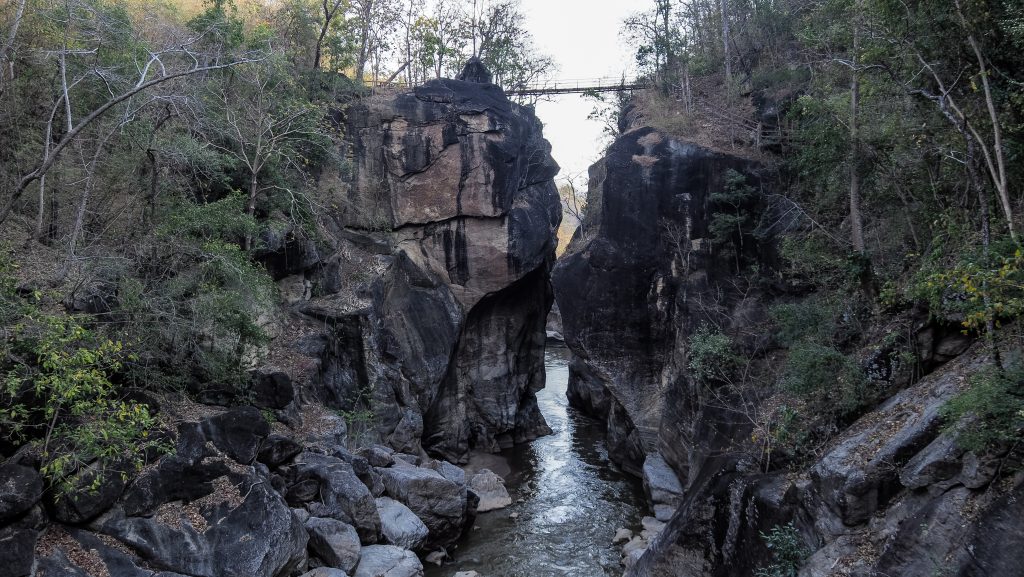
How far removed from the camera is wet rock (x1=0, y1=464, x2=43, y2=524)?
26.0ft

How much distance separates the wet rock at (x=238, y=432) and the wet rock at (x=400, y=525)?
10.8ft

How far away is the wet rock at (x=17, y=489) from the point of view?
7926 millimetres

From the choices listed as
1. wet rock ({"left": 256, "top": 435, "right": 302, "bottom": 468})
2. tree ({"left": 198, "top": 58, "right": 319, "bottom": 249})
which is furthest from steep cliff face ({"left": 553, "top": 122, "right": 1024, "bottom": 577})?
tree ({"left": 198, "top": 58, "right": 319, "bottom": 249})

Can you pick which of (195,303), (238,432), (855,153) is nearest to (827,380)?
(855,153)

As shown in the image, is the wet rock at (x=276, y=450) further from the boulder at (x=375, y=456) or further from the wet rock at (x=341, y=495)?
the boulder at (x=375, y=456)

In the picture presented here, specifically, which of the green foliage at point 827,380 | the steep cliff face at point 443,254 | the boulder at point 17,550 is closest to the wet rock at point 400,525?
the steep cliff face at point 443,254

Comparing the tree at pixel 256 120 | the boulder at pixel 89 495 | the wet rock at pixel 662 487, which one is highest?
the tree at pixel 256 120

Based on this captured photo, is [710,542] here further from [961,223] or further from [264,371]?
[264,371]

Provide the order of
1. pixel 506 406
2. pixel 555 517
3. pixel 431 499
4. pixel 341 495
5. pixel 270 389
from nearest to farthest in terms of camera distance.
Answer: pixel 341 495
pixel 270 389
pixel 431 499
pixel 555 517
pixel 506 406

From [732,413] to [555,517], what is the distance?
18.6 ft

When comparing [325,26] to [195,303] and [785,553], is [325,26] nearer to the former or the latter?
[195,303]

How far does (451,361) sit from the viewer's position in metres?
22.7

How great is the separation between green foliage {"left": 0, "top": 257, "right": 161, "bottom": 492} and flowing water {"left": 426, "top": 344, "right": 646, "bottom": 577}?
7761 mm

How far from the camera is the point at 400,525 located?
542 inches
